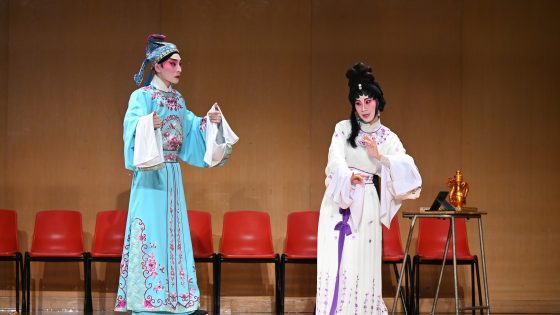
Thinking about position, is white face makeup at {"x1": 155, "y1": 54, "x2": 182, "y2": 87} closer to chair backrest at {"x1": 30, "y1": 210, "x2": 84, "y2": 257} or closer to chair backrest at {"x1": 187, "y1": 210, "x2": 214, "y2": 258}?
chair backrest at {"x1": 187, "y1": 210, "x2": 214, "y2": 258}

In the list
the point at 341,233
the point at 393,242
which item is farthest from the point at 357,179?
the point at 393,242

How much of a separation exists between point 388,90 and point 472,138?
34.7 inches

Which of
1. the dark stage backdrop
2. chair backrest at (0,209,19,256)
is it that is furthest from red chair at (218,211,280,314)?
chair backrest at (0,209,19,256)

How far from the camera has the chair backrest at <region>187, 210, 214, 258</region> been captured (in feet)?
22.3

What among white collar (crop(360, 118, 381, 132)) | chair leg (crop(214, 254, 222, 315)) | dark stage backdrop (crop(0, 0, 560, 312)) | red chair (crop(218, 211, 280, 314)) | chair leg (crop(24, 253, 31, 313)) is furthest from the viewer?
dark stage backdrop (crop(0, 0, 560, 312))

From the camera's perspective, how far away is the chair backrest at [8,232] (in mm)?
6867

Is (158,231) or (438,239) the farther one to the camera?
(438,239)

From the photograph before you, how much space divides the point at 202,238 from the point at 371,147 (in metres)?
2.24

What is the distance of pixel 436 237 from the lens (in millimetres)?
7051

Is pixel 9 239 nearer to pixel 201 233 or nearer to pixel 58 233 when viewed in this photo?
pixel 58 233

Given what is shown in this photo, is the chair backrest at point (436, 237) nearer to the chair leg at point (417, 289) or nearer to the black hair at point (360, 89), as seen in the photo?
the chair leg at point (417, 289)

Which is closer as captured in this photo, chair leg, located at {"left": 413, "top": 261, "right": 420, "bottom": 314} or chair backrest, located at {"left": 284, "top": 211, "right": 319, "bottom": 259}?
chair leg, located at {"left": 413, "top": 261, "right": 420, "bottom": 314}

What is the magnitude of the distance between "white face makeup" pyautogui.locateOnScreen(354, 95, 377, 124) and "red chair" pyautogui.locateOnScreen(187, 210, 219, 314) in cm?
207

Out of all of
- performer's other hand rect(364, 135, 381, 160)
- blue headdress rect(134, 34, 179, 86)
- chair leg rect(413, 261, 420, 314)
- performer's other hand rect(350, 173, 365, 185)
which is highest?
blue headdress rect(134, 34, 179, 86)
